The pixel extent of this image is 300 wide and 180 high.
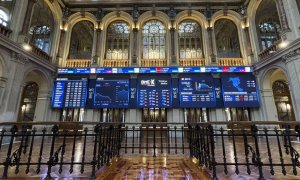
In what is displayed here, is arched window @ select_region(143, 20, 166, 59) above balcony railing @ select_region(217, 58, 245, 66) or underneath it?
above

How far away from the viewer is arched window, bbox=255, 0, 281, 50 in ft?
37.2

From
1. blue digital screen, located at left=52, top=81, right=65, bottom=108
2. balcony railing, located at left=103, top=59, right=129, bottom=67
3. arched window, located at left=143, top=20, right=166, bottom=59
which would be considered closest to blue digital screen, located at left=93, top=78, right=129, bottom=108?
balcony railing, located at left=103, top=59, right=129, bottom=67

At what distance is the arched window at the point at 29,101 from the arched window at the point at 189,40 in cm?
1163

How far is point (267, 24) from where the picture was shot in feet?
39.1

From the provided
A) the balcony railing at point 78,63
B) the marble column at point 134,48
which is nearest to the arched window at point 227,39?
the marble column at point 134,48

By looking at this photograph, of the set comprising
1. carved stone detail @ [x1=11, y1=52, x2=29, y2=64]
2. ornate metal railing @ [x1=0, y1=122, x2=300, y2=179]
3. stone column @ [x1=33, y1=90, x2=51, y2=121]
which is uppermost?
carved stone detail @ [x1=11, y1=52, x2=29, y2=64]

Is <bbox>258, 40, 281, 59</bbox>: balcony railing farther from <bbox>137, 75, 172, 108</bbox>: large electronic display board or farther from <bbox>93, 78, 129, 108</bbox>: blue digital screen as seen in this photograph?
<bbox>93, 78, 129, 108</bbox>: blue digital screen

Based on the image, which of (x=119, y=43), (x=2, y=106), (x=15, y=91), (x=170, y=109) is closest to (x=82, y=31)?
(x=119, y=43)

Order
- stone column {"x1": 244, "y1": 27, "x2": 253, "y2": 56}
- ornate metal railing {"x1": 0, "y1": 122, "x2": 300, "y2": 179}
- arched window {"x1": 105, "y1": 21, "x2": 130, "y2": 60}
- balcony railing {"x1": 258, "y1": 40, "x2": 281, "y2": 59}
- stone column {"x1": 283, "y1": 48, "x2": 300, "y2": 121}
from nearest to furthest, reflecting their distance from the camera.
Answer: ornate metal railing {"x1": 0, "y1": 122, "x2": 300, "y2": 179}
stone column {"x1": 283, "y1": 48, "x2": 300, "y2": 121}
balcony railing {"x1": 258, "y1": 40, "x2": 281, "y2": 59}
stone column {"x1": 244, "y1": 27, "x2": 253, "y2": 56}
arched window {"x1": 105, "y1": 21, "x2": 130, "y2": 60}

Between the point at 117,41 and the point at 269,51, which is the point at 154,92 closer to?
the point at 117,41

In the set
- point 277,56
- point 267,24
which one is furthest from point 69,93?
point 267,24

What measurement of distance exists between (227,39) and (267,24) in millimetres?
2684

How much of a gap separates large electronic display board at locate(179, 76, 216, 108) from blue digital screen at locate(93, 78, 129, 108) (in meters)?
3.76

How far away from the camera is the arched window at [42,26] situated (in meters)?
11.1
